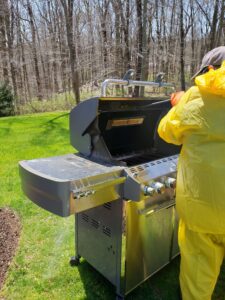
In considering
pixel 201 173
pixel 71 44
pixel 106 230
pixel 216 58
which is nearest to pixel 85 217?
pixel 106 230

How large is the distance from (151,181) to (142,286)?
95 cm

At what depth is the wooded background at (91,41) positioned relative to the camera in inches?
448

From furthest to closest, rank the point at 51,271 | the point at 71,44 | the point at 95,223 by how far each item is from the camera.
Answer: the point at 71,44
the point at 51,271
the point at 95,223

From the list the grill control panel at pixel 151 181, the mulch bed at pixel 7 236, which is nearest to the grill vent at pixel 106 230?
the grill control panel at pixel 151 181

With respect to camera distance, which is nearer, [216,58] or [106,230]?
[216,58]

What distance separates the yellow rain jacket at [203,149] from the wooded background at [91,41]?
9475 mm

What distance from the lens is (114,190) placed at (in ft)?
4.83

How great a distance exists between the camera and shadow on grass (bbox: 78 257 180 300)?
1.90 m

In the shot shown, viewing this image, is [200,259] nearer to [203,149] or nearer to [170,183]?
[170,183]

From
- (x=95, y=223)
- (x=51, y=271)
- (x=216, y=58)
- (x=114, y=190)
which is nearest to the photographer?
(x=216, y=58)

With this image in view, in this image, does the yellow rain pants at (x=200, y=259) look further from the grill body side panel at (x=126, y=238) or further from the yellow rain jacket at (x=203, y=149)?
the grill body side panel at (x=126, y=238)

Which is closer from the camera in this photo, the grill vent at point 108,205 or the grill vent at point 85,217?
the grill vent at point 108,205

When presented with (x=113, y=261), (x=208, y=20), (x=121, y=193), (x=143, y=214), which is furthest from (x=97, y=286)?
(x=208, y=20)

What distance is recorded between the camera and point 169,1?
41.4 ft
